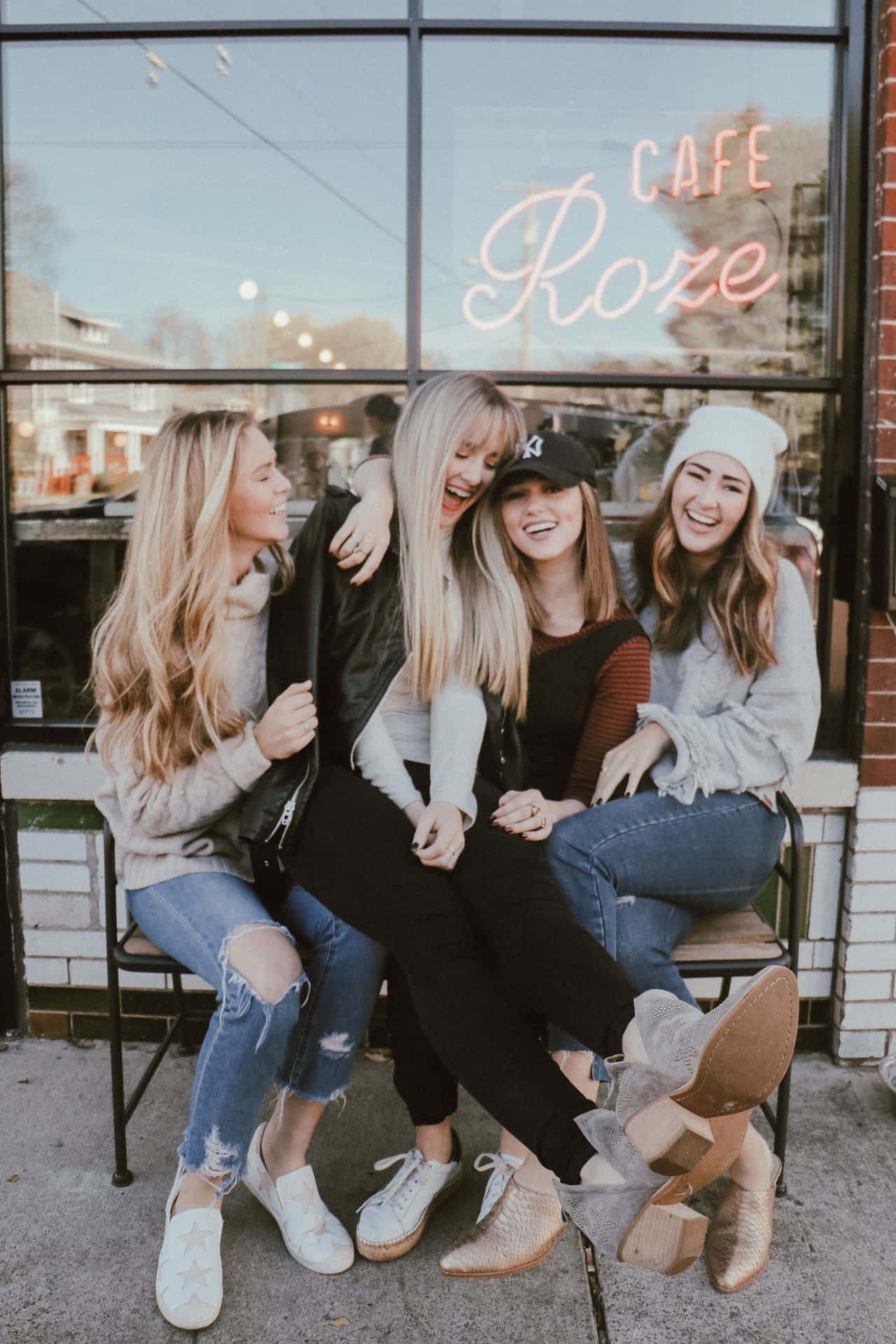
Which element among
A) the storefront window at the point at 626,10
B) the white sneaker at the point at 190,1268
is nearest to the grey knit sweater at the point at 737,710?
the white sneaker at the point at 190,1268

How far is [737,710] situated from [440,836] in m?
0.80

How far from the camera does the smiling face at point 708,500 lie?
245 cm

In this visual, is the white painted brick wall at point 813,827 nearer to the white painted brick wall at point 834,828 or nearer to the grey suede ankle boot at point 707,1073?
the white painted brick wall at point 834,828

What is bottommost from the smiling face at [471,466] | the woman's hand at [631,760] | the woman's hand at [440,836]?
the woman's hand at [440,836]

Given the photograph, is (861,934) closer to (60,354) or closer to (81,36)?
(60,354)

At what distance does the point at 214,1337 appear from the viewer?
6.37ft

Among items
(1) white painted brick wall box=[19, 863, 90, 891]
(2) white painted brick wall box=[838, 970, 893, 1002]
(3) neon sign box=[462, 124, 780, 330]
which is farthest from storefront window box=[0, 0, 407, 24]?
(2) white painted brick wall box=[838, 970, 893, 1002]

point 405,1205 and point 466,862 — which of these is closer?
point 466,862

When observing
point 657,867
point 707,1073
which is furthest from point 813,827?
point 707,1073

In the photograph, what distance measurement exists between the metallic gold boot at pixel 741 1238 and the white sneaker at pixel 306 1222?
0.76 m

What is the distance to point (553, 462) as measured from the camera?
2.28 meters

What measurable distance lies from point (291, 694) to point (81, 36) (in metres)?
2.16

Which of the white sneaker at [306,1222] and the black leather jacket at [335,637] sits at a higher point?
the black leather jacket at [335,637]

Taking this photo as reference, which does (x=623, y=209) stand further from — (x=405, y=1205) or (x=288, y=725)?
(x=405, y=1205)
